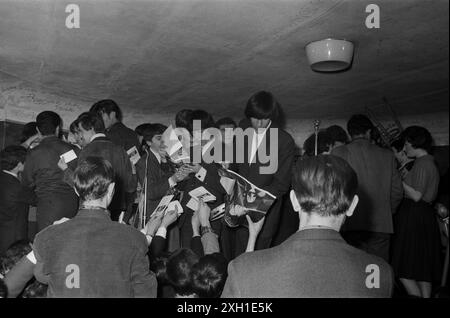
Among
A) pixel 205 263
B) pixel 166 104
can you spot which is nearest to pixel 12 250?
pixel 205 263

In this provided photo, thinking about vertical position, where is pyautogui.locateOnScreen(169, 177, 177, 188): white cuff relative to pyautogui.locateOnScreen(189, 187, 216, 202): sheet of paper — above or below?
above

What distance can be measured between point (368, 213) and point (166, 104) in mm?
3172

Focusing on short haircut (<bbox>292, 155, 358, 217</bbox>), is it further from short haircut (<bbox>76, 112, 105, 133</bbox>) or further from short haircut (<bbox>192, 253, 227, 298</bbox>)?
short haircut (<bbox>76, 112, 105, 133</bbox>)

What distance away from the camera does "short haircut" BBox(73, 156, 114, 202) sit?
5.91 feet

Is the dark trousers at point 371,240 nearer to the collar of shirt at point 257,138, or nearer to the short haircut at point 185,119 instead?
the collar of shirt at point 257,138

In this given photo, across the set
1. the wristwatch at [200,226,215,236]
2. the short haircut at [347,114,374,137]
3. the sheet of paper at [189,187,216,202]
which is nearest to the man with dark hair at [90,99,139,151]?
the sheet of paper at [189,187,216,202]

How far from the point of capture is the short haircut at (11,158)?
357 cm

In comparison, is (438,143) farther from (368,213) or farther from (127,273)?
(127,273)

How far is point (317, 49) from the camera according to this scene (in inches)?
141

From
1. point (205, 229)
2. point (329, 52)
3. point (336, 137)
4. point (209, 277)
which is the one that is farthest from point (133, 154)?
point (209, 277)

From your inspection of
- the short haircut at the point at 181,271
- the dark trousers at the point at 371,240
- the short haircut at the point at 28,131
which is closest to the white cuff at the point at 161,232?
the short haircut at the point at 181,271

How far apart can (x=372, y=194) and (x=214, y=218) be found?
A: 104cm

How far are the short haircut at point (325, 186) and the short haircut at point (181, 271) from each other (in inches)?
30.5
